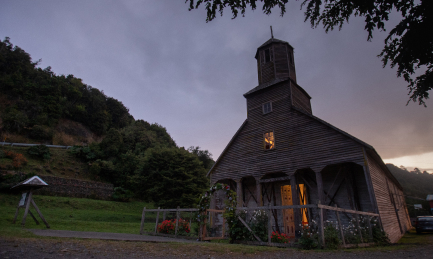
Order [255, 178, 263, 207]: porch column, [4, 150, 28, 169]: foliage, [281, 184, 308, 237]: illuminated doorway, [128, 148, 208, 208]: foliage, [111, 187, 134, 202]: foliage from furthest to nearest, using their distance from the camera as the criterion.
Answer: [111, 187, 134, 202]: foliage < [4, 150, 28, 169]: foliage < [128, 148, 208, 208]: foliage < [255, 178, 263, 207]: porch column < [281, 184, 308, 237]: illuminated doorway

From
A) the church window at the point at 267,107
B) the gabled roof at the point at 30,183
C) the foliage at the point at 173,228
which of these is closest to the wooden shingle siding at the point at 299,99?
the church window at the point at 267,107

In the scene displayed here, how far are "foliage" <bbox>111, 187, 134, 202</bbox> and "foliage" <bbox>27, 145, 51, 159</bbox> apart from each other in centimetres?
1088

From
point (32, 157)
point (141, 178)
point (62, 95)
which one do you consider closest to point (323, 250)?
point (141, 178)

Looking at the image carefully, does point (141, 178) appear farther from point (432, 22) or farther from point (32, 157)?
point (432, 22)

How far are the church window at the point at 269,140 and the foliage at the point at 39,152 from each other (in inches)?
1270

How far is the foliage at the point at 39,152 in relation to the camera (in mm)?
31136

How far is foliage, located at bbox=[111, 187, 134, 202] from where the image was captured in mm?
31744

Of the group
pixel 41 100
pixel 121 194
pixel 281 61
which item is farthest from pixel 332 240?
pixel 41 100

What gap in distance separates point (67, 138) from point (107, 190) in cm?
2355

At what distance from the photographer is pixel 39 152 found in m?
31.5

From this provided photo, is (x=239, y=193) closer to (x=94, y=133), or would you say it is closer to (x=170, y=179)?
(x=170, y=179)

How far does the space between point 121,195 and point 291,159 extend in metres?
27.3

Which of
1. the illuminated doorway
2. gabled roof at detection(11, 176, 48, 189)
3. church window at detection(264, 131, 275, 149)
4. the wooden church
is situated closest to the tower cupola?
the wooden church

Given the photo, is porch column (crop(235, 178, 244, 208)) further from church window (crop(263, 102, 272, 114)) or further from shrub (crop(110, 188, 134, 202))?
shrub (crop(110, 188, 134, 202))
